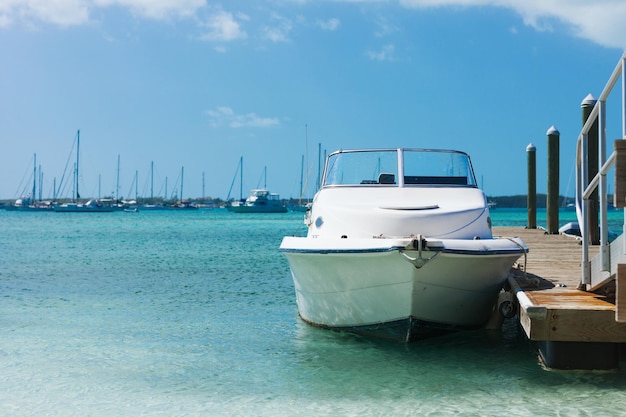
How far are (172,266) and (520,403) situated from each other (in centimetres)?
1665

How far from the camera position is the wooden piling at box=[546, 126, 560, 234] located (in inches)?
653

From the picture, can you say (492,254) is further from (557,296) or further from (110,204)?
(110,204)

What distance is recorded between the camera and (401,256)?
7621 millimetres

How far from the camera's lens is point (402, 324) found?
8273 mm

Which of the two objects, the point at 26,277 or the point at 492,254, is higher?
the point at 492,254

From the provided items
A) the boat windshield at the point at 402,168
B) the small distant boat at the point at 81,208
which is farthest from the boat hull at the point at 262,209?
the boat windshield at the point at 402,168

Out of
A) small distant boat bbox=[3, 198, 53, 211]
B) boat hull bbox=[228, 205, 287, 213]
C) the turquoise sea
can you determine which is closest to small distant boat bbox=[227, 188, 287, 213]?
boat hull bbox=[228, 205, 287, 213]

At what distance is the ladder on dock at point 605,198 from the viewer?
5.81m

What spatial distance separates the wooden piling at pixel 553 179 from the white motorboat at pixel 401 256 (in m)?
7.58

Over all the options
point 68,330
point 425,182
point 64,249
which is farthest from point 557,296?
point 64,249

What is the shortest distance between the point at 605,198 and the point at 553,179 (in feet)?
35.3

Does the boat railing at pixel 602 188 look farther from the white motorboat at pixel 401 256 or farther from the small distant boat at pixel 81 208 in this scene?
the small distant boat at pixel 81 208

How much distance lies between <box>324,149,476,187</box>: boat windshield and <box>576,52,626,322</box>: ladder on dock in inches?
91.4

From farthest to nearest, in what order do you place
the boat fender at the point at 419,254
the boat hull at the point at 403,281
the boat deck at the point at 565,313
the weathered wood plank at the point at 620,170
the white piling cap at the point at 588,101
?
the white piling cap at the point at 588,101
the boat hull at the point at 403,281
the boat fender at the point at 419,254
the boat deck at the point at 565,313
the weathered wood plank at the point at 620,170
